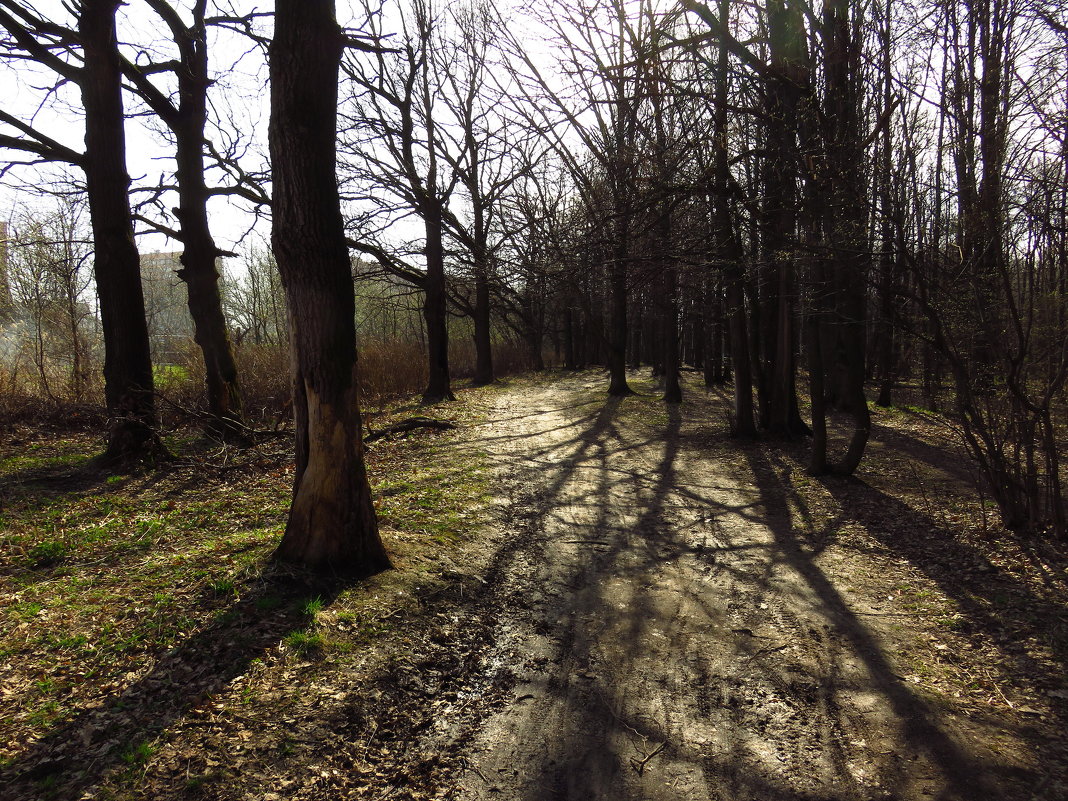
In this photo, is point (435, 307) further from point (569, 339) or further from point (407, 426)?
point (569, 339)

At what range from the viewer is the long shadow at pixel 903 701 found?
119 inches

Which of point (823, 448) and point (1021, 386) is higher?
point (1021, 386)

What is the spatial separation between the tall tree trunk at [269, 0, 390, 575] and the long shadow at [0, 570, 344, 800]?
48cm

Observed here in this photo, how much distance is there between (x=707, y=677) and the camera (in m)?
4.08

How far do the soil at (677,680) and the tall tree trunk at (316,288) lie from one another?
0.68 metres

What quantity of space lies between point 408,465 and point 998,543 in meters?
7.41

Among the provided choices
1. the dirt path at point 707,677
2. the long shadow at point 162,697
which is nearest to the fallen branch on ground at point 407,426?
the dirt path at point 707,677

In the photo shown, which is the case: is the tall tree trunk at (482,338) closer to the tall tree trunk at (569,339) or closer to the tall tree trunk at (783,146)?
the tall tree trunk at (569,339)

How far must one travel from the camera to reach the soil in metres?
3.09

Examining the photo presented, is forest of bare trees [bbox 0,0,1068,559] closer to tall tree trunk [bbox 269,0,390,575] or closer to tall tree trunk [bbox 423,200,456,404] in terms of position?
tall tree trunk [bbox 269,0,390,575]

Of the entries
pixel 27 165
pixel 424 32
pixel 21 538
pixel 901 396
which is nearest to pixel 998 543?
pixel 21 538

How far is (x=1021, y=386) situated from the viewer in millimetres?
6125

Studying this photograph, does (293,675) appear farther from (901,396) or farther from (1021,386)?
(901,396)

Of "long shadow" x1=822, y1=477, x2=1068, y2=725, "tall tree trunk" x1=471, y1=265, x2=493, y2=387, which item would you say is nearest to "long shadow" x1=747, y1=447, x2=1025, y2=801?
"long shadow" x1=822, y1=477, x2=1068, y2=725
